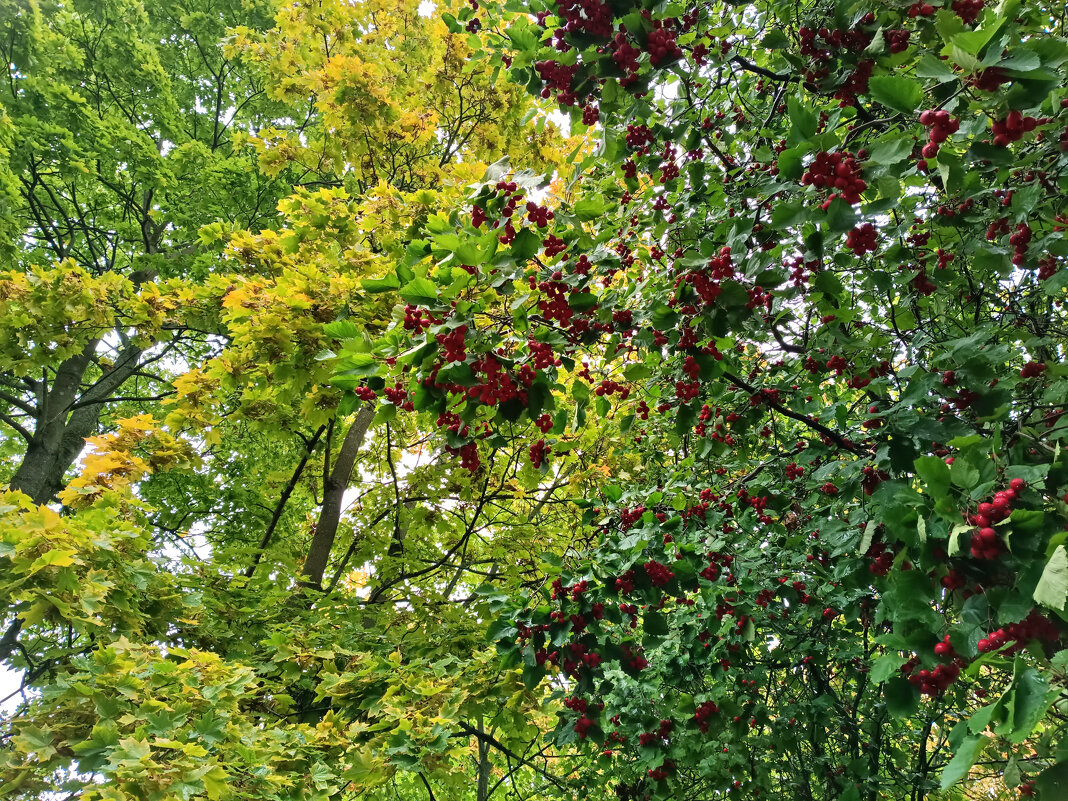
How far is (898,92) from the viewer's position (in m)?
1.49

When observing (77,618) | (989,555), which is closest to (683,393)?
(989,555)

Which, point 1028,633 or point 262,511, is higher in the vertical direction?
point 262,511

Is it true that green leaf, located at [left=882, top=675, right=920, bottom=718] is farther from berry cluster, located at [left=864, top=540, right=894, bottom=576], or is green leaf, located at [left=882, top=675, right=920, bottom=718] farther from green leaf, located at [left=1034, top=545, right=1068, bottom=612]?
green leaf, located at [left=1034, top=545, right=1068, bottom=612]

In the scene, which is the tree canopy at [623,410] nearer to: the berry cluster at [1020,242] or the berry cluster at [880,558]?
the berry cluster at [1020,242]

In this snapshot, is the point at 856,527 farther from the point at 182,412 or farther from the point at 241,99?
the point at 241,99

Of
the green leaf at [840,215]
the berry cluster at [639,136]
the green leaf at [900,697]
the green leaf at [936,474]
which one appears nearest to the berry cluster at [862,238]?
the green leaf at [840,215]

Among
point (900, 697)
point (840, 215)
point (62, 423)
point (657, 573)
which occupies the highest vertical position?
point (62, 423)

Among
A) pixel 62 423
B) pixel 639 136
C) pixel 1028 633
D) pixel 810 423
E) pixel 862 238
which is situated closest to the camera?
pixel 1028 633

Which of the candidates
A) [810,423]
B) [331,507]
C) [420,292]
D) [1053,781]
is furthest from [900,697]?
[331,507]

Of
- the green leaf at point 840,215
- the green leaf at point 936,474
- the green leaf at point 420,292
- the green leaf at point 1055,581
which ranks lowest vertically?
the green leaf at point 1055,581

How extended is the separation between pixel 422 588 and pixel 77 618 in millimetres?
3101

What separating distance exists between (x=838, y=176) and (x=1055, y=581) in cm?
112

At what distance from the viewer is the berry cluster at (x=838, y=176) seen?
5.20ft

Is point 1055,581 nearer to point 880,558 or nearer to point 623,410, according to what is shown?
point 880,558
